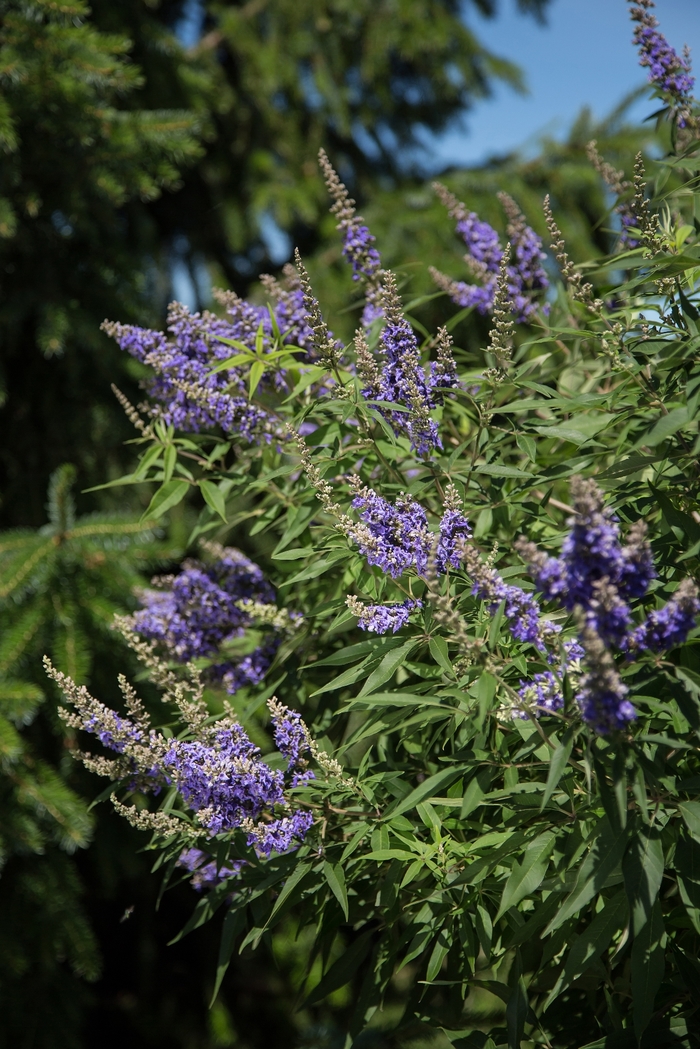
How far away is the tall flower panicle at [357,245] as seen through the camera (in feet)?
6.63

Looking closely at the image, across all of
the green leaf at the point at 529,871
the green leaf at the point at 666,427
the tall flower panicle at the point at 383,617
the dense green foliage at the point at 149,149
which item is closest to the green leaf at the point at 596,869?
the green leaf at the point at 529,871

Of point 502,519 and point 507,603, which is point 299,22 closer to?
point 502,519

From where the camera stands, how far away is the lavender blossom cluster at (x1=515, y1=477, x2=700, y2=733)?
1093 millimetres

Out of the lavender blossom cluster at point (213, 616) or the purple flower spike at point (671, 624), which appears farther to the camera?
the lavender blossom cluster at point (213, 616)

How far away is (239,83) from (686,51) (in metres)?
5.04

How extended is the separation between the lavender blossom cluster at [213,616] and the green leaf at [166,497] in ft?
0.72

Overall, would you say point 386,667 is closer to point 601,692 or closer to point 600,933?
point 601,692

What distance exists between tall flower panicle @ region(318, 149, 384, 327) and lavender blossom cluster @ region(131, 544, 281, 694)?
75cm

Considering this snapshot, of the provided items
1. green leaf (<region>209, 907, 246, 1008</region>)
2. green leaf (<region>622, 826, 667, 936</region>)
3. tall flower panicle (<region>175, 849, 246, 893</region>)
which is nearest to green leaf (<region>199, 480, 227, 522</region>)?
tall flower panicle (<region>175, 849, 246, 893</region>)

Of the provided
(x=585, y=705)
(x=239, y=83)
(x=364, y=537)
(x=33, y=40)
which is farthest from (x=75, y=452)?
(x=585, y=705)

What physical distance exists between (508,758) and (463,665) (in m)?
0.25

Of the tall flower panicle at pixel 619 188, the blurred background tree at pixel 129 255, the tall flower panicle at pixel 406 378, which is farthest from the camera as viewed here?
the blurred background tree at pixel 129 255

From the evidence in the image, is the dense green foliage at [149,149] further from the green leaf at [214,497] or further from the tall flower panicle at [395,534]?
the tall flower panicle at [395,534]

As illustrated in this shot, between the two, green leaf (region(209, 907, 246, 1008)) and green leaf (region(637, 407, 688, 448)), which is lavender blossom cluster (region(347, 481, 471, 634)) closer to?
green leaf (region(637, 407, 688, 448))
